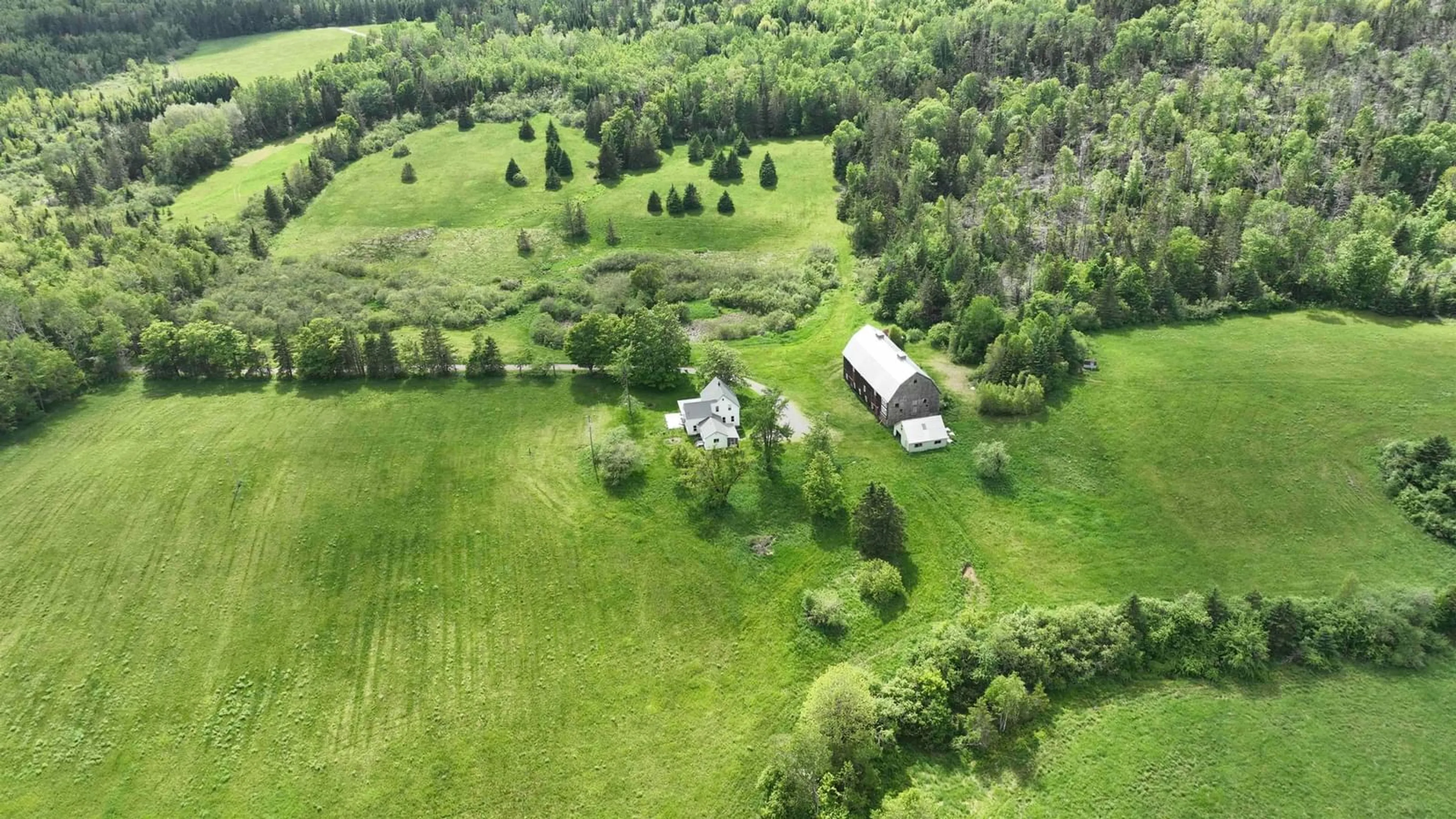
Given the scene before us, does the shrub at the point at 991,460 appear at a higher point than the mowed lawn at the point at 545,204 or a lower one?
lower

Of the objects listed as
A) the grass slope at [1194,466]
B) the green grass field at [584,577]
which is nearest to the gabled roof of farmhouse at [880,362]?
the grass slope at [1194,466]

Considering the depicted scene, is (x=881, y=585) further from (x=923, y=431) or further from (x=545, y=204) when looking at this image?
(x=545, y=204)

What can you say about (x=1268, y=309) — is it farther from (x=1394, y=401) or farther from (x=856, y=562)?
(x=856, y=562)

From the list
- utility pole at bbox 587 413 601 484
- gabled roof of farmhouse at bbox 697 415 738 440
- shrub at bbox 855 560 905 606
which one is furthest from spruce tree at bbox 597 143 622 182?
shrub at bbox 855 560 905 606

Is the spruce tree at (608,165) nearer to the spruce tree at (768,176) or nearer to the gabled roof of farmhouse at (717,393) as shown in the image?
the spruce tree at (768,176)

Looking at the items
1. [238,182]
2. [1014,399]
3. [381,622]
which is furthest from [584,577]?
[238,182]
